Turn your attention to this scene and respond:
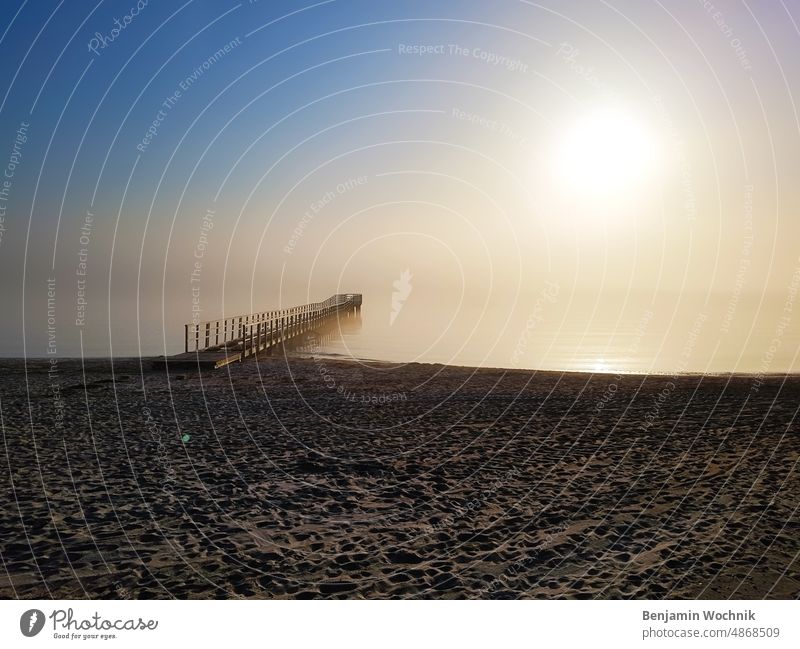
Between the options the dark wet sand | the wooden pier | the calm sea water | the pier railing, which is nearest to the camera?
the dark wet sand

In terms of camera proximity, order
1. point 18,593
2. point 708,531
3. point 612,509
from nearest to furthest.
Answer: point 18,593, point 708,531, point 612,509

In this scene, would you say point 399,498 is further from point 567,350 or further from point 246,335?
point 567,350

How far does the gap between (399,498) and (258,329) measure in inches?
1108

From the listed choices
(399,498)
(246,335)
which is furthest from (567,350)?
(399,498)

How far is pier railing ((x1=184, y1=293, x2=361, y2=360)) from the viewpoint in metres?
31.6

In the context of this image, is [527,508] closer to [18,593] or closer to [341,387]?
[18,593]

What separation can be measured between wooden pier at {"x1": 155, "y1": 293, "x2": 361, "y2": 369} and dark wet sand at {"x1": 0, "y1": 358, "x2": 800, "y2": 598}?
9325 millimetres

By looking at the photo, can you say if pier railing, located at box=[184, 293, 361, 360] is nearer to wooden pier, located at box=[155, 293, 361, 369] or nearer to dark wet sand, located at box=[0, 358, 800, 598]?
wooden pier, located at box=[155, 293, 361, 369]

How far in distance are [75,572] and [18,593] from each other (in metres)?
0.54

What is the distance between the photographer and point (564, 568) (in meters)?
6.45

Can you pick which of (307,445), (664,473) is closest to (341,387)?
(307,445)

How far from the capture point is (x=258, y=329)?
35.4 m

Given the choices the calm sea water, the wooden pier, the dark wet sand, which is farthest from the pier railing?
the dark wet sand

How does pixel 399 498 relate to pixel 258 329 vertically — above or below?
below
